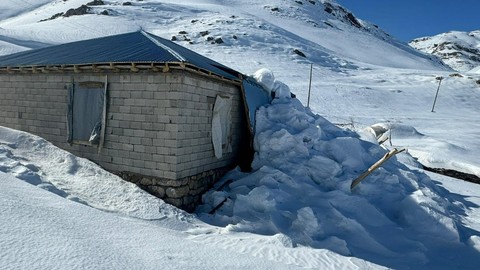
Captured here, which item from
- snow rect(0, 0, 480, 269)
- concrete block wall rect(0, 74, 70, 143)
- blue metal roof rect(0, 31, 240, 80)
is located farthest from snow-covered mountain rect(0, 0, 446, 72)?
snow rect(0, 0, 480, 269)

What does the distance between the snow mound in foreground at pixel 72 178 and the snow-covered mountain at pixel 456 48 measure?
11181 cm

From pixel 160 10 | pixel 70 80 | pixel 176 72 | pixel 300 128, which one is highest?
pixel 160 10

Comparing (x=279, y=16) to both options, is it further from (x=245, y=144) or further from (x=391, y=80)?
(x=245, y=144)

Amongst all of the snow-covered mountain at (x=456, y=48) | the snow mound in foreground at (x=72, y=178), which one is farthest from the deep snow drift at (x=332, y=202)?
the snow-covered mountain at (x=456, y=48)

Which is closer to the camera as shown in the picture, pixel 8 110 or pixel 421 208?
pixel 421 208

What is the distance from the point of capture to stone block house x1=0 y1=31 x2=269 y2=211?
7.22m

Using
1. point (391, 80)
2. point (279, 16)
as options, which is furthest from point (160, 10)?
point (391, 80)

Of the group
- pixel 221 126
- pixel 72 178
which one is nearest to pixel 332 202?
pixel 221 126

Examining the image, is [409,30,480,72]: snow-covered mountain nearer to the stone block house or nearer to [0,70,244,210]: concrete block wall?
the stone block house

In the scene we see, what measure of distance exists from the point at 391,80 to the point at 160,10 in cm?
3693

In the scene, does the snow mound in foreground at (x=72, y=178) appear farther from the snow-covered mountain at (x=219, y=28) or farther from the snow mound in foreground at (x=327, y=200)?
the snow-covered mountain at (x=219, y=28)

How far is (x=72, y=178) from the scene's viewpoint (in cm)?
684

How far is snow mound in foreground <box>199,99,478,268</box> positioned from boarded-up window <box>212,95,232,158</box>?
72 centimetres

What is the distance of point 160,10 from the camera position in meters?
56.8
